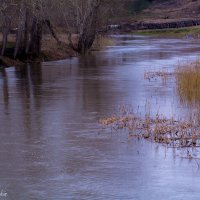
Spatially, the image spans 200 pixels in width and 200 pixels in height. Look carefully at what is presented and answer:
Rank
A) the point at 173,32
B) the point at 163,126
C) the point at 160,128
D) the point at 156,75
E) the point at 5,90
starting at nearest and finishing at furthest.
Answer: the point at 160,128 → the point at 163,126 → the point at 5,90 → the point at 156,75 → the point at 173,32

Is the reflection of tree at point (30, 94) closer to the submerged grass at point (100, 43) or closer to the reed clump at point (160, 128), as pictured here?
the reed clump at point (160, 128)

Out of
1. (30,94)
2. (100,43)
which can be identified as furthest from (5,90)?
(100,43)

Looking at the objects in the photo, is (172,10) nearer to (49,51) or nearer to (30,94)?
(49,51)

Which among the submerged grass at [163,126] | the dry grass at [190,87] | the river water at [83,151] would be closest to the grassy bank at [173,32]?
the dry grass at [190,87]

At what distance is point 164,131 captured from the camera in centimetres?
1302

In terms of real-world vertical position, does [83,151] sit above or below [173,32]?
below

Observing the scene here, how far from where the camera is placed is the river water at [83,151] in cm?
922

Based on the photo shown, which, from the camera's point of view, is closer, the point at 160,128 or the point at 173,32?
the point at 160,128

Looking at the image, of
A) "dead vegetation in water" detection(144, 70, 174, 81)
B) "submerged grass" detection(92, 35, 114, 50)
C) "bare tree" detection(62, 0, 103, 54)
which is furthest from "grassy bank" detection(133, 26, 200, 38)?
"dead vegetation in water" detection(144, 70, 174, 81)

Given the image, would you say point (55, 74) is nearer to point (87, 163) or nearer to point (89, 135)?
point (89, 135)

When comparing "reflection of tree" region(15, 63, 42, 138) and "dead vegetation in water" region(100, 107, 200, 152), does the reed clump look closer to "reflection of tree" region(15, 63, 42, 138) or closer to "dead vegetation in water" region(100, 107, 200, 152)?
"dead vegetation in water" region(100, 107, 200, 152)

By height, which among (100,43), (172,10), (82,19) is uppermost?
(172,10)

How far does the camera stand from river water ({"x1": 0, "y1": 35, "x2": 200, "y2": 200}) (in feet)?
30.2

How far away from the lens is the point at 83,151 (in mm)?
11734
